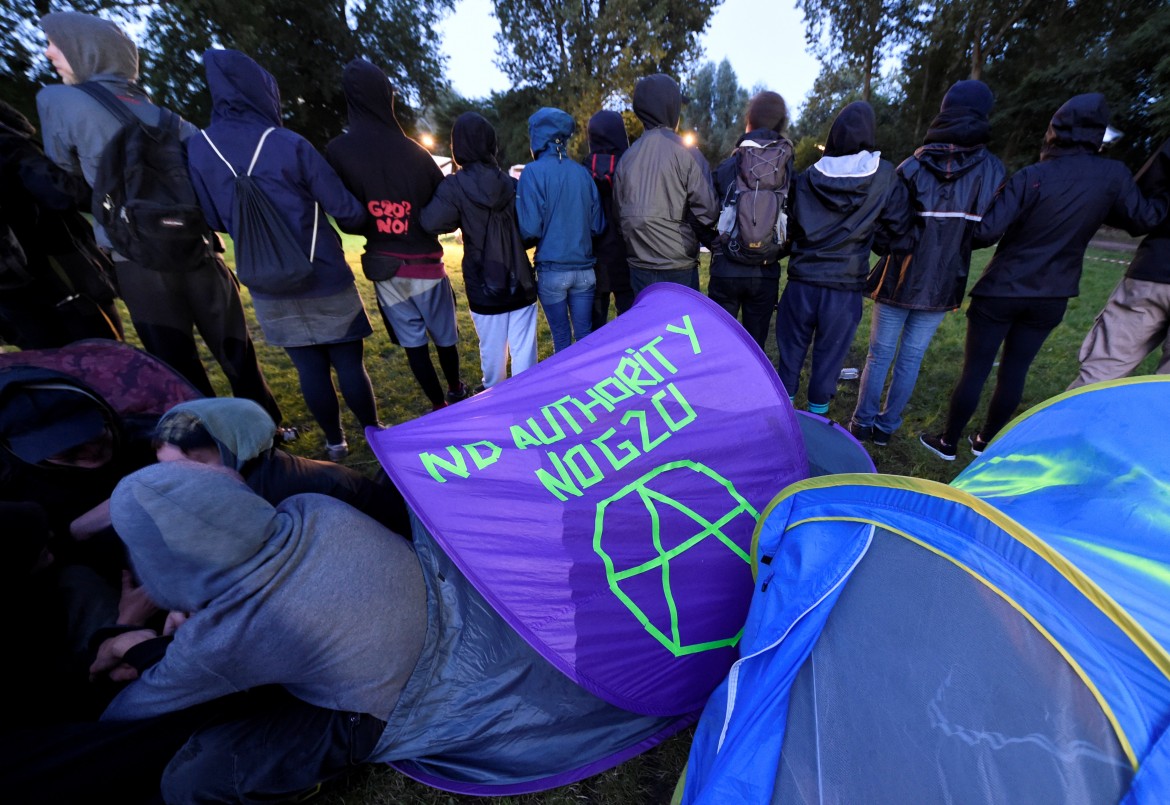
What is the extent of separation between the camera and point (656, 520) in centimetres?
165

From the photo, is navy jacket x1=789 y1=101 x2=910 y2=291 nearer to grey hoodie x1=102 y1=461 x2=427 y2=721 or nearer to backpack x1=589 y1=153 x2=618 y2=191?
backpack x1=589 y1=153 x2=618 y2=191

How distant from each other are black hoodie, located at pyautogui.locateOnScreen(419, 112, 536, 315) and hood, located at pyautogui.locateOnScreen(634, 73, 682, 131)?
2.78 ft

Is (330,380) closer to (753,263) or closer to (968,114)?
(753,263)

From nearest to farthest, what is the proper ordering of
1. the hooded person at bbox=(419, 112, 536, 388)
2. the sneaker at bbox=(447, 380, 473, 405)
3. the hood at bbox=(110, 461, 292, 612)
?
the hood at bbox=(110, 461, 292, 612)
the hooded person at bbox=(419, 112, 536, 388)
the sneaker at bbox=(447, 380, 473, 405)

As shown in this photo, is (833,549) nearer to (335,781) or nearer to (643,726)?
(643,726)

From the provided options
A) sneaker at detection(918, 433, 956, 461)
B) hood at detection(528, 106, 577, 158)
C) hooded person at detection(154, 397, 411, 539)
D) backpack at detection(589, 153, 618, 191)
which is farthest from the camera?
backpack at detection(589, 153, 618, 191)

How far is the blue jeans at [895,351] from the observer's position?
2855 millimetres

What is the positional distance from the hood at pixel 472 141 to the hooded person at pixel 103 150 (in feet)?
4.08

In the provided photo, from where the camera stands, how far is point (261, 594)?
1.26 meters

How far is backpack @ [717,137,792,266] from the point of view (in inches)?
104

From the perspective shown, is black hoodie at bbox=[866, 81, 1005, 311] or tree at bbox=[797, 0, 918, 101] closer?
black hoodie at bbox=[866, 81, 1005, 311]

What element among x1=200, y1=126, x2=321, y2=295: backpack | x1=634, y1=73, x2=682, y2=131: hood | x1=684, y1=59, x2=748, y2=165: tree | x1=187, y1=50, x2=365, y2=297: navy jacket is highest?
Answer: x1=684, y1=59, x2=748, y2=165: tree

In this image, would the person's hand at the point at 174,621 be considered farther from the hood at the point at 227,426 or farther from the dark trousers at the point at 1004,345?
the dark trousers at the point at 1004,345

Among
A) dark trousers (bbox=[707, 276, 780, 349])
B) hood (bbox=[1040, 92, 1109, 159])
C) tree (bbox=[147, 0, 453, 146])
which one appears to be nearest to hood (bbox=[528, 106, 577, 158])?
dark trousers (bbox=[707, 276, 780, 349])
